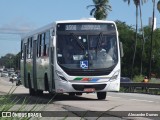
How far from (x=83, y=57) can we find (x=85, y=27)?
4.58 ft

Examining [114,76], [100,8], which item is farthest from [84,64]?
[100,8]

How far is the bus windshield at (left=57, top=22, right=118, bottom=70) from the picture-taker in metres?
20.0

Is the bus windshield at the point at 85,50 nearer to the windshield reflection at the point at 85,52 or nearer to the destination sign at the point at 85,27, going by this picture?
the windshield reflection at the point at 85,52

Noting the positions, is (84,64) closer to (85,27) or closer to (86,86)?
(86,86)

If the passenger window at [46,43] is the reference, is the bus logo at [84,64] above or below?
below

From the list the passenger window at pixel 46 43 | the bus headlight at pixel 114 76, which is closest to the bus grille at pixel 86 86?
the bus headlight at pixel 114 76

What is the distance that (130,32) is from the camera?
95625 millimetres

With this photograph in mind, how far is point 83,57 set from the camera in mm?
19969

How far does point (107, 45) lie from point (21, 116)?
14377 mm

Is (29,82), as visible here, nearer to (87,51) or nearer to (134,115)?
(87,51)

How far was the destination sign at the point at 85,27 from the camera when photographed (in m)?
20.4

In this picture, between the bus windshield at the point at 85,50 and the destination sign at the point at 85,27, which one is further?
the destination sign at the point at 85,27

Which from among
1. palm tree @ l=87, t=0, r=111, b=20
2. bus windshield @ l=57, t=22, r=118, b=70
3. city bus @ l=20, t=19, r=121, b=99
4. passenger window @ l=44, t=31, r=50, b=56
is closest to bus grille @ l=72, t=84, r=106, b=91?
city bus @ l=20, t=19, r=121, b=99

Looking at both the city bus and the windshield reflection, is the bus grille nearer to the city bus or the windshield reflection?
the city bus
